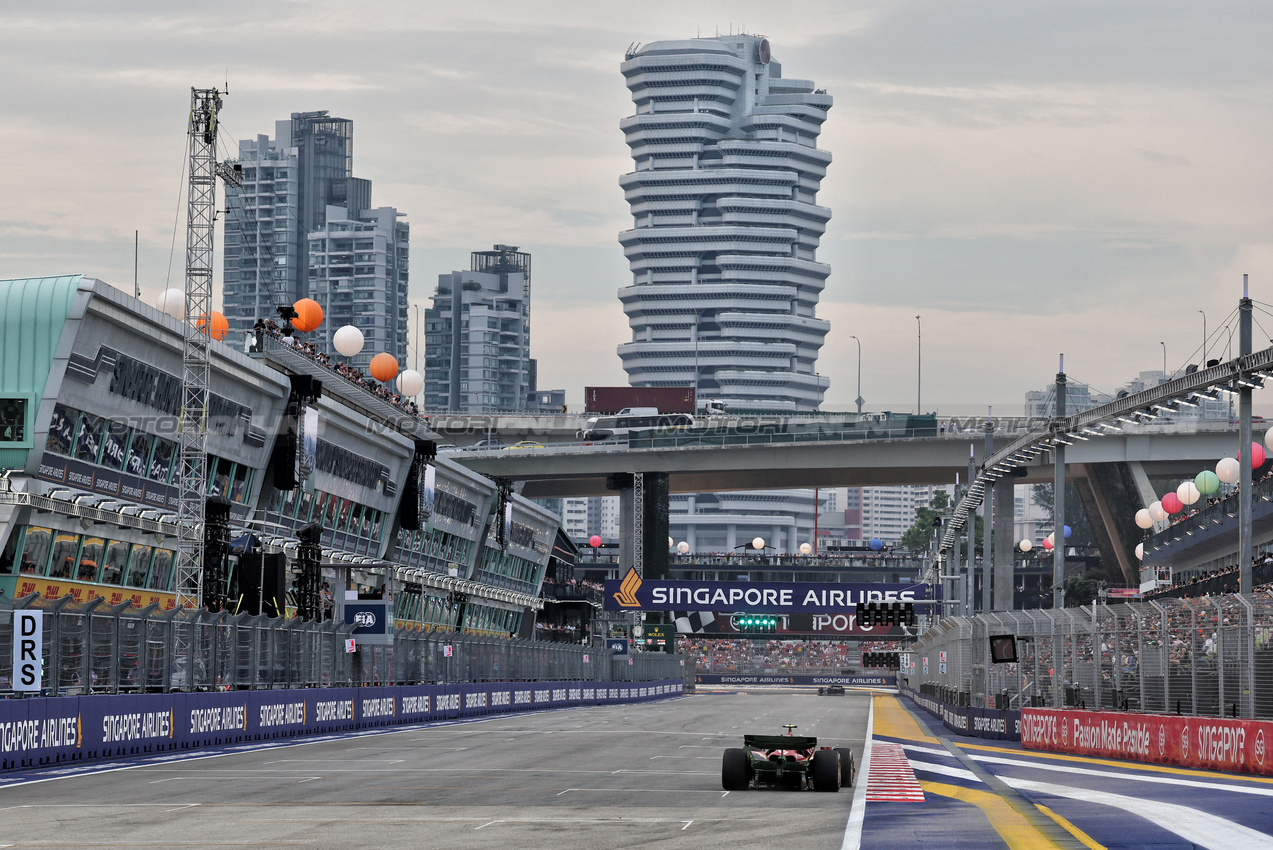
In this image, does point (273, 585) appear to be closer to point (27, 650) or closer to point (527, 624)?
point (27, 650)

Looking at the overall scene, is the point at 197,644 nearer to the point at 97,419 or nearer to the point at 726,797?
the point at 726,797

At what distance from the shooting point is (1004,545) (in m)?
97.7

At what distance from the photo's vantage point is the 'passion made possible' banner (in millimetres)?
101500

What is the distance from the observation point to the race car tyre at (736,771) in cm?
2222

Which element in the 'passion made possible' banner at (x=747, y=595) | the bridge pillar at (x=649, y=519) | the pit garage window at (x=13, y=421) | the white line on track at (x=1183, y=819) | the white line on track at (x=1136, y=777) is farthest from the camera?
the bridge pillar at (x=649, y=519)

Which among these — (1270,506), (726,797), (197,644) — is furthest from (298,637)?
(1270,506)

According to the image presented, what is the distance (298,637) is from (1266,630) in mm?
24789

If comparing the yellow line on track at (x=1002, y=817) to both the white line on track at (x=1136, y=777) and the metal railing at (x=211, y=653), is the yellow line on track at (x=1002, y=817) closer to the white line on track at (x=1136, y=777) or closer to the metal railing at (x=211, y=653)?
the white line on track at (x=1136, y=777)

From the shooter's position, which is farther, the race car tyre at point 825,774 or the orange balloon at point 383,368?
the orange balloon at point 383,368

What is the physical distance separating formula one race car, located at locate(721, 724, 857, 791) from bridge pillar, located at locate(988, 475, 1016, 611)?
73.8m

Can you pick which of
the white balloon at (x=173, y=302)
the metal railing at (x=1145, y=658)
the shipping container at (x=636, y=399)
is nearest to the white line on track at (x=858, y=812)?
the metal railing at (x=1145, y=658)

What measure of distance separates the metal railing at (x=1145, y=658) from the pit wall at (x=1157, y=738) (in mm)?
324

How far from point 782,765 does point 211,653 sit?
1662 cm

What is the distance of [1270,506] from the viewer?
2980 inches
